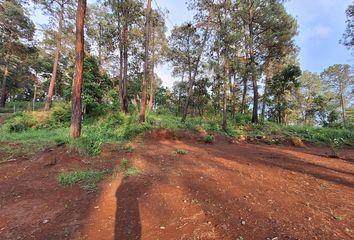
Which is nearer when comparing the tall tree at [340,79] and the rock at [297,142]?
the rock at [297,142]

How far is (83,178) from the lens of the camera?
16.7 feet

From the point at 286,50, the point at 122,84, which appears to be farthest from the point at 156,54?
the point at 286,50

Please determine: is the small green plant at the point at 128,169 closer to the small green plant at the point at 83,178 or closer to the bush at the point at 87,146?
the small green plant at the point at 83,178

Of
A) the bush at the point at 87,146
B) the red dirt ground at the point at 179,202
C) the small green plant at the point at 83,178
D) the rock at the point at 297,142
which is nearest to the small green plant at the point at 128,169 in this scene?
the red dirt ground at the point at 179,202

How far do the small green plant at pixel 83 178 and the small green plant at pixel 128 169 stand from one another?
54 centimetres

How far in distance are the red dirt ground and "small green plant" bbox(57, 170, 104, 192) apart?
17 centimetres

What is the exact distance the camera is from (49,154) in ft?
21.5

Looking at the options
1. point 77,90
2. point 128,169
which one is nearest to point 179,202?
point 128,169

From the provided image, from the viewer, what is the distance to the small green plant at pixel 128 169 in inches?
209

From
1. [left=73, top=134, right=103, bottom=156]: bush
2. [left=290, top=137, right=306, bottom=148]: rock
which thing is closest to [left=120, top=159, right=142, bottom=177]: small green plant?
[left=73, top=134, right=103, bottom=156]: bush

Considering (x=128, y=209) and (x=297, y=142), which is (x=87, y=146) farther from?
(x=297, y=142)

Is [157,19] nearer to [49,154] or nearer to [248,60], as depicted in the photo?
[248,60]

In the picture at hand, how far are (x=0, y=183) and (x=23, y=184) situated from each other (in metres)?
0.56

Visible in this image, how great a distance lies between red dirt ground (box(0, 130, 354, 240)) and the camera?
311 cm
